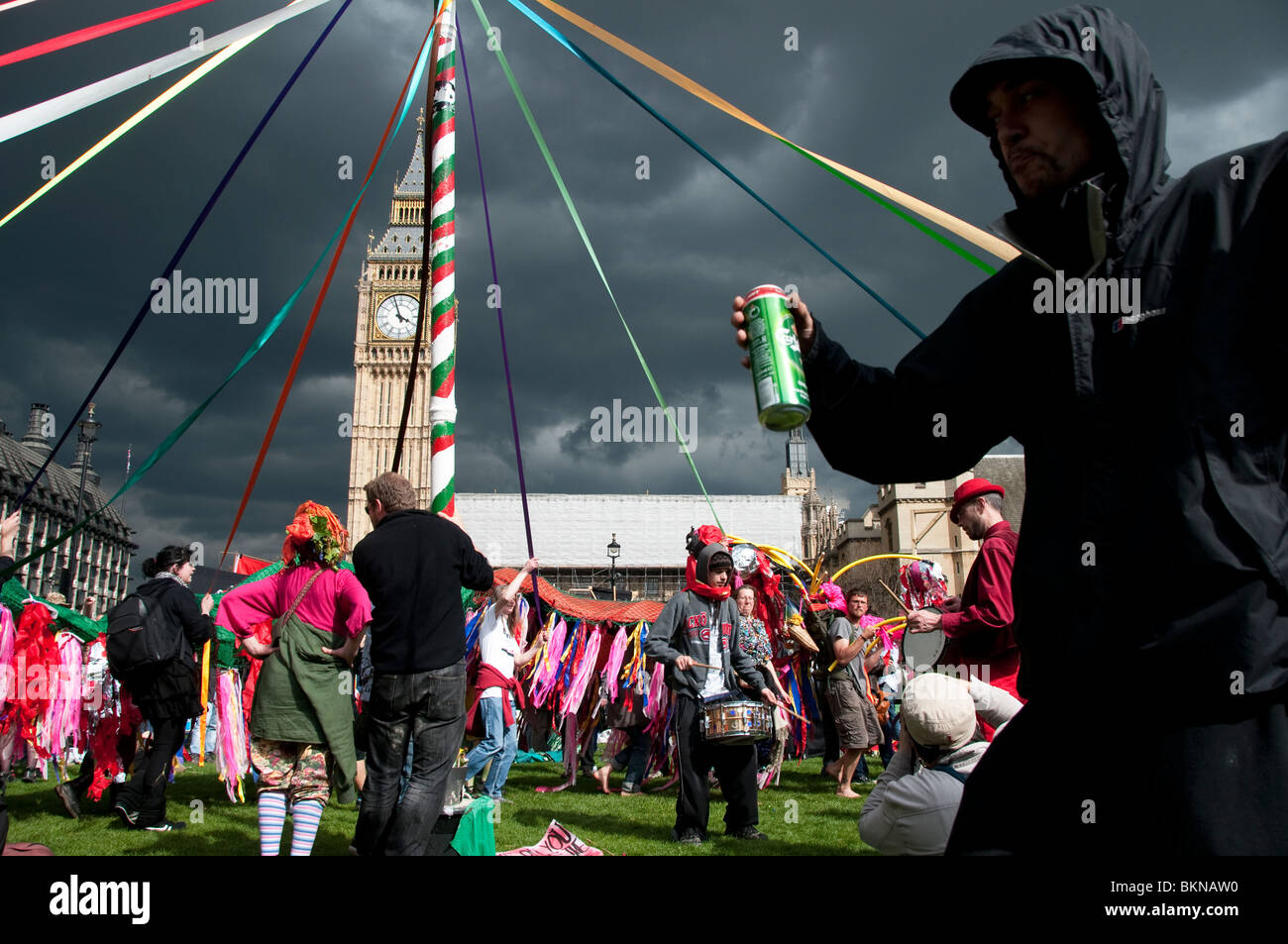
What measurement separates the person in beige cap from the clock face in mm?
77280

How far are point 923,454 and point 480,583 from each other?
331cm

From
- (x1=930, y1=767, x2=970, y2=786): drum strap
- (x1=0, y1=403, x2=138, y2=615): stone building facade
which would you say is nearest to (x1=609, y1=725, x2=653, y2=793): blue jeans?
(x1=930, y1=767, x2=970, y2=786): drum strap

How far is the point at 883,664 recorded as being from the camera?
10.8m

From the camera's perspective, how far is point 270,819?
4.62 metres

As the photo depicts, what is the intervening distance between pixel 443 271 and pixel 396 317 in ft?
258

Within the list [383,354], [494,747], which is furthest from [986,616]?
[383,354]

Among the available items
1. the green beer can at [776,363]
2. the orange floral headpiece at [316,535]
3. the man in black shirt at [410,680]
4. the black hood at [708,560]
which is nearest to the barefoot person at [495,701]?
the black hood at [708,560]

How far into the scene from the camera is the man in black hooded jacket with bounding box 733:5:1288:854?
1.12 meters

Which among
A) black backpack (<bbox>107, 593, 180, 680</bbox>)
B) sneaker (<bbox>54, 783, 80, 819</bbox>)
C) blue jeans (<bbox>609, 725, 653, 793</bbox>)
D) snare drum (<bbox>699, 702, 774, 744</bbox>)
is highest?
black backpack (<bbox>107, 593, 180, 680</bbox>)

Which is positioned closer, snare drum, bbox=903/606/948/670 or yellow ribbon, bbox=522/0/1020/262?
yellow ribbon, bbox=522/0/1020/262

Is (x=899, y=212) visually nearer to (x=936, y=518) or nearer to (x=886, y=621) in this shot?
(x=886, y=621)

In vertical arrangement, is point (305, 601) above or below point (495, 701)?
above

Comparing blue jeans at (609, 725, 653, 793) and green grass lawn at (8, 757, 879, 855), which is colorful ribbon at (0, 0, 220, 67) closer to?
green grass lawn at (8, 757, 879, 855)

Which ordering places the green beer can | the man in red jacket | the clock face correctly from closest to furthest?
the green beer can < the man in red jacket < the clock face
